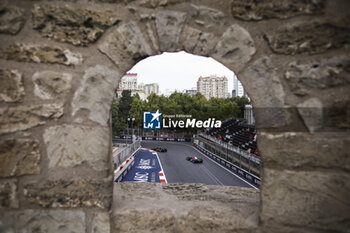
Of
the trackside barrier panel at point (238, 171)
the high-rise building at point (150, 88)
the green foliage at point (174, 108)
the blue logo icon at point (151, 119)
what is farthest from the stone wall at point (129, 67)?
the high-rise building at point (150, 88)

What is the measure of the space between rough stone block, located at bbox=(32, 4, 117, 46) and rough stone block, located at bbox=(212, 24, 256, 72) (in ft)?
2.00

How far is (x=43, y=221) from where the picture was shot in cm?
120

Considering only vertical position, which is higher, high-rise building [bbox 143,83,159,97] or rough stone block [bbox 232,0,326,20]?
high-rise building [bbox 143,83,159,97]

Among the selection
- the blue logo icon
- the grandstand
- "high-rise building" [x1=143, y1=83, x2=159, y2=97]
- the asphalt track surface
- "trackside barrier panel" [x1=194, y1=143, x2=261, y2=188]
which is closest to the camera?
"trackside barrier panel" [x1=194, y1=143, x2=261, y2=188]

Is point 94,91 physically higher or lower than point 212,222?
higher

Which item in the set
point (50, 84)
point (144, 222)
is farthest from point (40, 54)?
point (144, 222)

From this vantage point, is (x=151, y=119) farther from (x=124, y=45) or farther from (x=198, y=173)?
(x=124, y=45)

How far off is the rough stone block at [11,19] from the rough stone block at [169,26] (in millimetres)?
753

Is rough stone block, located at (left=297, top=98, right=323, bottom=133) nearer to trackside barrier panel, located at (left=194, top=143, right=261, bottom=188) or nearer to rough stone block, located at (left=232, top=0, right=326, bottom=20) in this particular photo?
rough stone block, located at (left=232, top=0, right=326, bottom=20)

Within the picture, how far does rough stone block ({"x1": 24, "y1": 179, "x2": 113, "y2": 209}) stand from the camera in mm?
1191

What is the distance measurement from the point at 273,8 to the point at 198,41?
0.42 meters

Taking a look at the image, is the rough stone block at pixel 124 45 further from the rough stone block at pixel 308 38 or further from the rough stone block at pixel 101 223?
the rough stone block at pixel 101 223

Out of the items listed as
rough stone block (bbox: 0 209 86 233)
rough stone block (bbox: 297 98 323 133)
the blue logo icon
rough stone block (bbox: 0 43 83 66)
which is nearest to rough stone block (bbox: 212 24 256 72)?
rough stone block (bbox: 297 98 323 133)

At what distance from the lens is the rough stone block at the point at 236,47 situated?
1.13m
